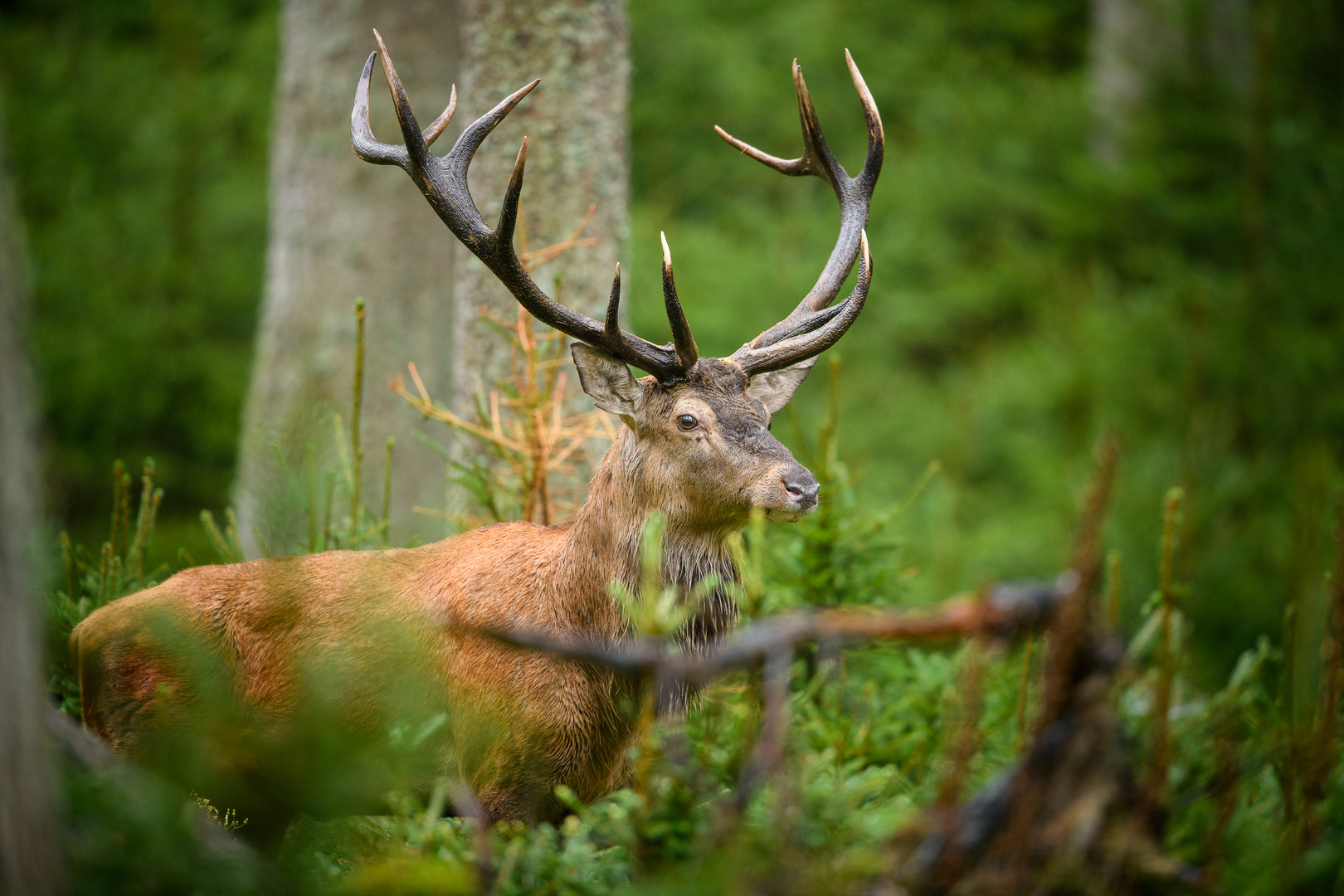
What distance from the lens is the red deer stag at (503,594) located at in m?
2.99

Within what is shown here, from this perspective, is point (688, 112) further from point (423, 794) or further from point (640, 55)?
point (423, 794)

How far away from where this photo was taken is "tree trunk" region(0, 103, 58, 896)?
146cm

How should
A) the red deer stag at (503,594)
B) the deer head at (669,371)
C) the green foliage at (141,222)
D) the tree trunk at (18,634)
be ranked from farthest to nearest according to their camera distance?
the green foliage at (141,222), the deer head at (669,371), the red deer stag at (503,594), the tree trunk at (18,634)

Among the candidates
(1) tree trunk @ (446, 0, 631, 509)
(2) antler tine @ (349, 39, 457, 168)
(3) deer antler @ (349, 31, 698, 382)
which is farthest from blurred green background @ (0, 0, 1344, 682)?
(2) antler tine @ (349, 39, 457, 168)

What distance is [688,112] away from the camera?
42.3 ft

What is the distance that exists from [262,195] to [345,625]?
9.98 meters

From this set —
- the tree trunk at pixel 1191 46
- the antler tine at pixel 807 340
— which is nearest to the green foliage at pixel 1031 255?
the tree trunk at pixel 1191 46

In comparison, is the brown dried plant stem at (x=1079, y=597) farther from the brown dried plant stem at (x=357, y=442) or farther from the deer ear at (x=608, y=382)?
the brown dried plant stem at (x=357, y=442)

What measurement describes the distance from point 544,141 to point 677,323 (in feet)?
6.43

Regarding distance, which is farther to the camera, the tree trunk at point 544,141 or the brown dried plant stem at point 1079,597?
the tree trunk at point 544,141

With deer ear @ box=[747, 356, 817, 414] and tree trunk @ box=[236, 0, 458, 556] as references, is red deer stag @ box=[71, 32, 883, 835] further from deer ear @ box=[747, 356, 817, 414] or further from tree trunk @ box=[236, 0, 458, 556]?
tree trunk @ box=[236, 0, 458, 556]

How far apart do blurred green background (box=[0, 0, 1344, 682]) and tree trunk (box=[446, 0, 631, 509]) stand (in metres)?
3.65

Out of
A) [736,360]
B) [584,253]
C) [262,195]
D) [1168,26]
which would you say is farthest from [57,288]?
[1168,26]

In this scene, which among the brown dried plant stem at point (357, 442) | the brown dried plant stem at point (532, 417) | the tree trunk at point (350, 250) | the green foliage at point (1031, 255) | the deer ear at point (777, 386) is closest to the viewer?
the brown dried plant stem at point (357, 442)
